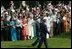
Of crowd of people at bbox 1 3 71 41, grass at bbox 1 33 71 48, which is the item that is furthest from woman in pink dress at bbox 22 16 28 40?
grass at bbox 1 33 71 48

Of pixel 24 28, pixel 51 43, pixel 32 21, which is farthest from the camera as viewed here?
pixel 24 28

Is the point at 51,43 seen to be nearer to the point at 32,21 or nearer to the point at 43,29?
the point at 43,29

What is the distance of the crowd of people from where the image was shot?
46.9 feet

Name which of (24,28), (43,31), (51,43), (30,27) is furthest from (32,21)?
(51,43)

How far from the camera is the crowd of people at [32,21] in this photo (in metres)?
14.3

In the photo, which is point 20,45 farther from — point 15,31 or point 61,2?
point 61,2

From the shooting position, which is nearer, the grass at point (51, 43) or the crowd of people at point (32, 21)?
the grass at point (51, 43)

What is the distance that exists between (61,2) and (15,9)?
4.46ft

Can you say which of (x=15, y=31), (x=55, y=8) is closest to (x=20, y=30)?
(x=15, y=31)

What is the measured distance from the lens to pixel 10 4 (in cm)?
1446

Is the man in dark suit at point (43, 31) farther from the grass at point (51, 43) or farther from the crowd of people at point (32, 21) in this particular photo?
the grass at point (51, 43)

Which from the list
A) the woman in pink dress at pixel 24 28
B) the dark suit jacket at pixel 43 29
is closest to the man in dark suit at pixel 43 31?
the dark suit jacket at pixel 43 29

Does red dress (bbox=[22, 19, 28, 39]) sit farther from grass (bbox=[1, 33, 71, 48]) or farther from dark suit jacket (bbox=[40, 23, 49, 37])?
dark suit jacket (bbox=[40, 23, 49, 37])

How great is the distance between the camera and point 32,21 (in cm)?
1427
